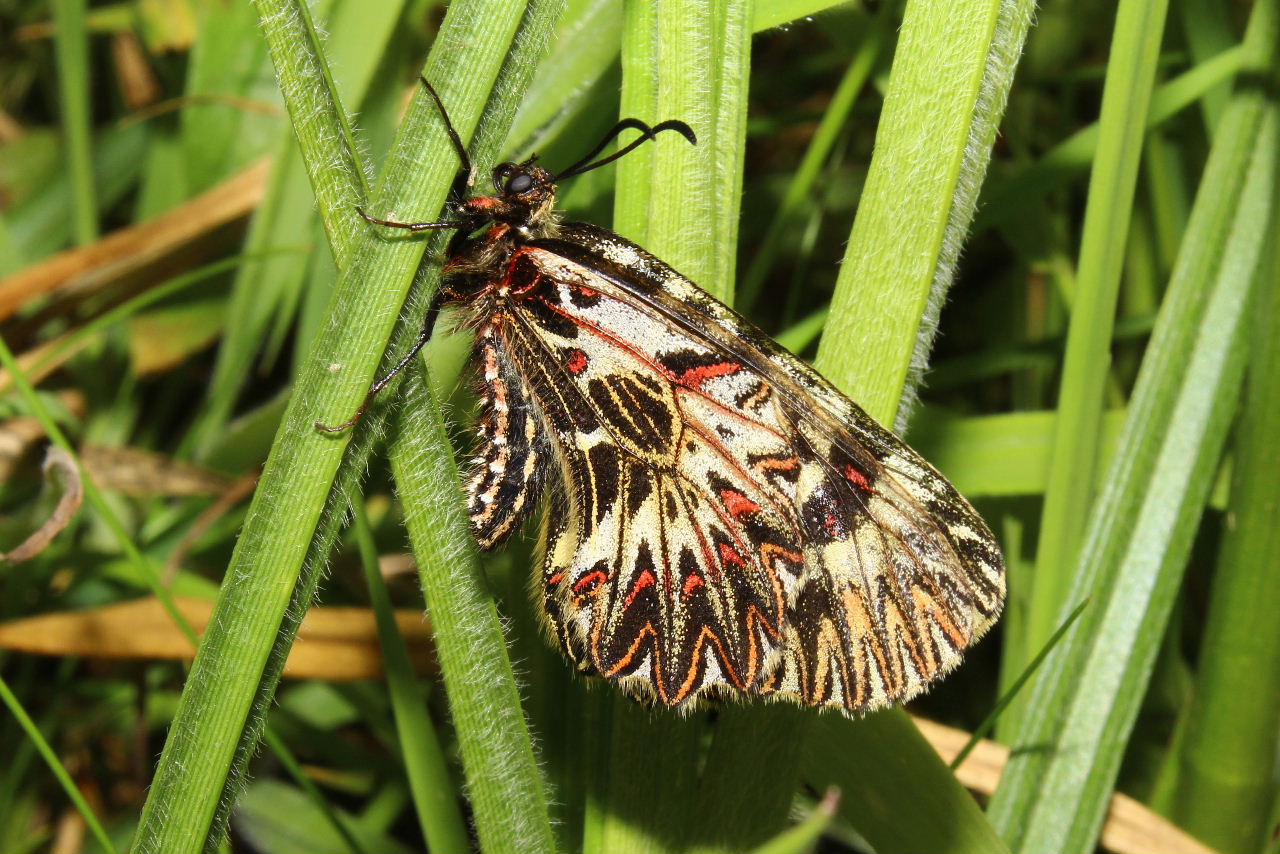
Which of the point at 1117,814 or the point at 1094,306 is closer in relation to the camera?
the point at 1094,306

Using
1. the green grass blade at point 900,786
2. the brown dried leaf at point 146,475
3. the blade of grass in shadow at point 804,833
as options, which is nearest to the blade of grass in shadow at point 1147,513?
the green grass blade at point 900,786

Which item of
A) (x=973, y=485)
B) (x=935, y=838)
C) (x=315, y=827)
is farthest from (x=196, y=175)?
(x=935, y=838)

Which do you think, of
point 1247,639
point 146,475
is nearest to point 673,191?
point 1247,639

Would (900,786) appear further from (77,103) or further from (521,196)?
(77,103)

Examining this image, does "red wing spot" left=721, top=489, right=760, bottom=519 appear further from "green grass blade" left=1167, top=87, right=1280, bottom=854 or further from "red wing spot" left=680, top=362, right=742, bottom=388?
"green grass blade" left=1167, top=87, right=1280, bottom=854

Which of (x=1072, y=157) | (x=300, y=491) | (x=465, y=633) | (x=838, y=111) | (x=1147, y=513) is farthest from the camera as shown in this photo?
(x=1072, y=157)

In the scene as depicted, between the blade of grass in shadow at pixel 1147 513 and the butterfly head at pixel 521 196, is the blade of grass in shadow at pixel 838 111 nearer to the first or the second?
the butterfly head at pixel 521 196
